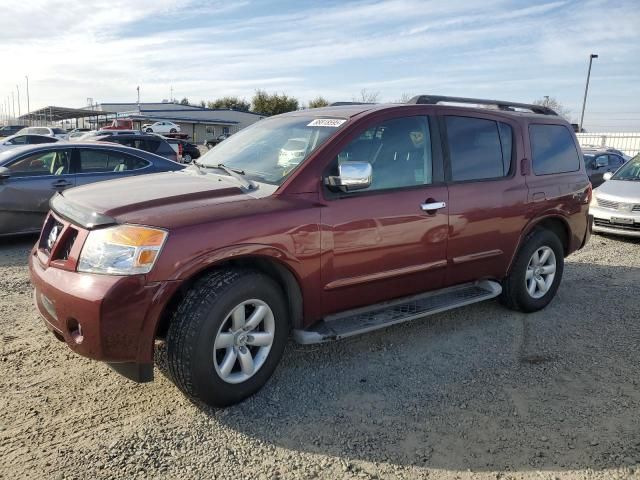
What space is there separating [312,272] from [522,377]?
1699mm

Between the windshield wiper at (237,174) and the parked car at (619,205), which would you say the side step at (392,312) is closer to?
the windshield wiper at (237,174)

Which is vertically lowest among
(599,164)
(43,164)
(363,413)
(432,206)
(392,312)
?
(363,413)

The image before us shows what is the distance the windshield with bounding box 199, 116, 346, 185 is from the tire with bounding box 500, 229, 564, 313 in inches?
88.3

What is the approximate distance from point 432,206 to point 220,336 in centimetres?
185

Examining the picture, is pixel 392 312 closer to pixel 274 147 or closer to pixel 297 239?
pixel 297 239

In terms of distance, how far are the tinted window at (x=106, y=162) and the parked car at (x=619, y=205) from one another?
7110mm

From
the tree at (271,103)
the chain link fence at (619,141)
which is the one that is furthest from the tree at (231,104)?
the chain link fence at (619,141)

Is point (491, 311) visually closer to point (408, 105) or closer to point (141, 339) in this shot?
point (408, 105)

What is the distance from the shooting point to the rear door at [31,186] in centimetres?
698

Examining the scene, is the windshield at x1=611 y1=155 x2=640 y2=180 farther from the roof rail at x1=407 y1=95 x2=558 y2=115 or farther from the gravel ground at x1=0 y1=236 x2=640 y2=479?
the gravel ground at x1=0 y1=236 x2=640 y2=479

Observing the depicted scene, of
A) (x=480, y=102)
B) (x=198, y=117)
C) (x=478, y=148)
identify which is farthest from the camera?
(x=198, y=117)

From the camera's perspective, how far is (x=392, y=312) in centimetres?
392

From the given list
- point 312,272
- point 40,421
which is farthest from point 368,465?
point 40,421

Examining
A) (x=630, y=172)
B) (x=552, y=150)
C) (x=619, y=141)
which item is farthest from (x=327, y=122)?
(x=619, y=141)
